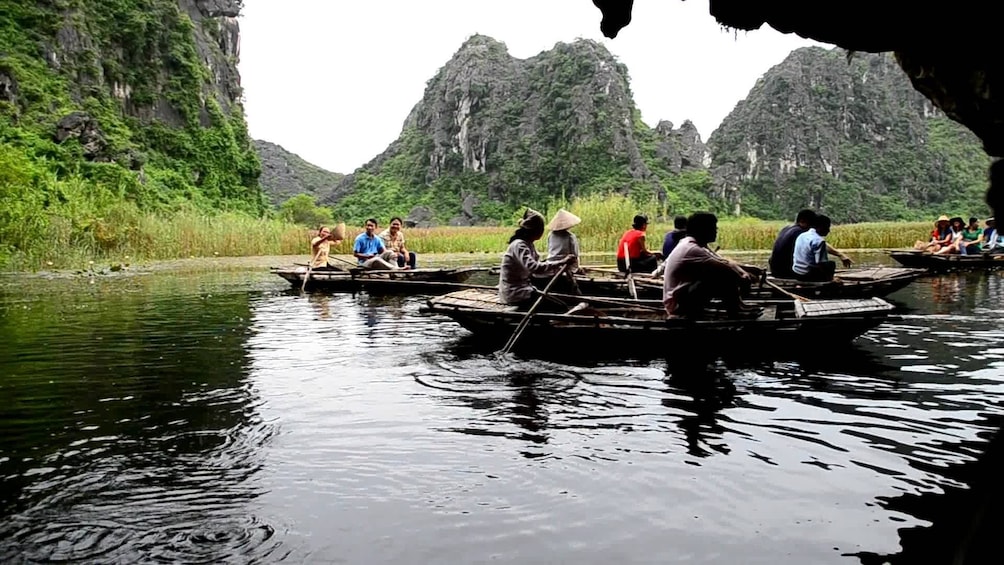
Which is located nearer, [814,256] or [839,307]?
[839,307]

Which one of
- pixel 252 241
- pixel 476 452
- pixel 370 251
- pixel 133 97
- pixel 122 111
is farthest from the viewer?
pixel 133 97

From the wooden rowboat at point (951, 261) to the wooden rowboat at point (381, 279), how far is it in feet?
27.4

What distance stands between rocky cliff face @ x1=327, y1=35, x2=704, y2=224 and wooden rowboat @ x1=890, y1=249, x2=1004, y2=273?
39.6 meters

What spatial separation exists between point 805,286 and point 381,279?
628cm

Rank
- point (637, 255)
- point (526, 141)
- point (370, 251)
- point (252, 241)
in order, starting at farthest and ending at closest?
point (526, 141) → point (252, 241) → point (370, 251) → point (637, 255)

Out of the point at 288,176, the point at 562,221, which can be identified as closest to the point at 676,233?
the point at 562,221

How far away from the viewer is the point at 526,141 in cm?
6194

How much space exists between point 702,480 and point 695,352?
286 centimetres

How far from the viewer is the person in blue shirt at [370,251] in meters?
12.8

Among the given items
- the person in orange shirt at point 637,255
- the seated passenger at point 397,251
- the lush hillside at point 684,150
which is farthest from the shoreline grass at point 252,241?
the lush hillside at point 684,150

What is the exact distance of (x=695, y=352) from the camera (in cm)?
639

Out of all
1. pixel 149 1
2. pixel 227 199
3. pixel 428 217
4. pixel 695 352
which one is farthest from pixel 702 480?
pixel 428 217

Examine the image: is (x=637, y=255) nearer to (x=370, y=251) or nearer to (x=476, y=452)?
(x=370, y=251)

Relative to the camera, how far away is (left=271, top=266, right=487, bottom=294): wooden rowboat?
40.2 feet
